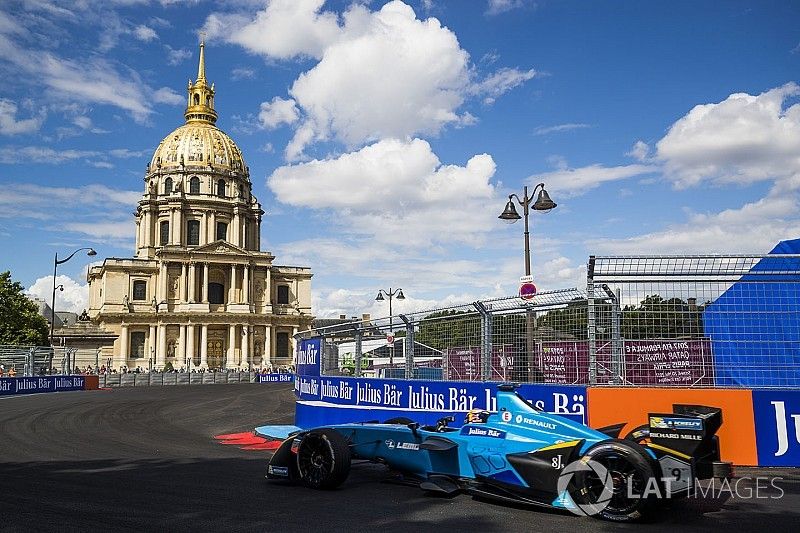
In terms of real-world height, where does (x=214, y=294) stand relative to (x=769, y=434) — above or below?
above

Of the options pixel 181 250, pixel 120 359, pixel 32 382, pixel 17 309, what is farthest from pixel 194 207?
pixel 32 382

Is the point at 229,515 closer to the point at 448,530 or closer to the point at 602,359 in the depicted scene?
the point at 448,530

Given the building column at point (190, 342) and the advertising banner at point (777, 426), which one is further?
the building column at point (190, 342)

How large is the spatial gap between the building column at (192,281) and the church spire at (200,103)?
2962cm

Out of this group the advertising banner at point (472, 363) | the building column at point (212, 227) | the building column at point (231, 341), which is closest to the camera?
the advertising banner at point (472, 363)

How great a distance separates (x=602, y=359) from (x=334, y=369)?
6.43 metres

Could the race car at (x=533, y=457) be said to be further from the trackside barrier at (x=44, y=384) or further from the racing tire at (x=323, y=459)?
the trackside barrier at (x=44, y=384)

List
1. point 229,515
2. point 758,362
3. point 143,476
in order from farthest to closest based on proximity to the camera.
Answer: point 758,362, point 143,476, point 229,515

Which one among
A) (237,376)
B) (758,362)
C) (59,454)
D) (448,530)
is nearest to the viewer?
(448,530)

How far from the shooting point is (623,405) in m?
10.4

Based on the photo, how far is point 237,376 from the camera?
6247cm

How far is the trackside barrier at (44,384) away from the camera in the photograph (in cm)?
3338
